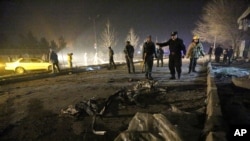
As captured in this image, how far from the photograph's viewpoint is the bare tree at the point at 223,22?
41.6m

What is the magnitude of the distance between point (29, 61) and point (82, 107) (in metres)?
16.9

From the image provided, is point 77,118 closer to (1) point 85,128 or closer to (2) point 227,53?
(1) point 85,128

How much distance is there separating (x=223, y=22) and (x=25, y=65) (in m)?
39.3

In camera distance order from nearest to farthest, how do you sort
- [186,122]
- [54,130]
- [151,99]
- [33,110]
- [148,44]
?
[186,122] < [54,130] < [33,110] < [151,99] < [148,44]

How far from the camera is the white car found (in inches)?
770

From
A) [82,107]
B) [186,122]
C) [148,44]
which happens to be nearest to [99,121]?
[82,107]

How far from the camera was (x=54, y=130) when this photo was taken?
4.38m

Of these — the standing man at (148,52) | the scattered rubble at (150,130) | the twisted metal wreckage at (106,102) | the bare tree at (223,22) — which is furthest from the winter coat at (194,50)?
the bare tree at (223,22)

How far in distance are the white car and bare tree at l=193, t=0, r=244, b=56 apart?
1361 inches

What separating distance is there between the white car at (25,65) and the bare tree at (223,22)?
3458 cm

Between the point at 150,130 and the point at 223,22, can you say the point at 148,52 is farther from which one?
the point at 223,22

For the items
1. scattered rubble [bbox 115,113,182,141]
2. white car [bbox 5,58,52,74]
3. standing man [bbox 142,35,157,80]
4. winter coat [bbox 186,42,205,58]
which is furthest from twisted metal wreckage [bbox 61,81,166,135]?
white car [bbox 5,58,52,74]

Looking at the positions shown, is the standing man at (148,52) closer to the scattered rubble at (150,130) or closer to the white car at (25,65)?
the scattered rubble at (150,130)

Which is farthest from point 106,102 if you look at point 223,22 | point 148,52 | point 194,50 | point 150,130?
point 223,22
